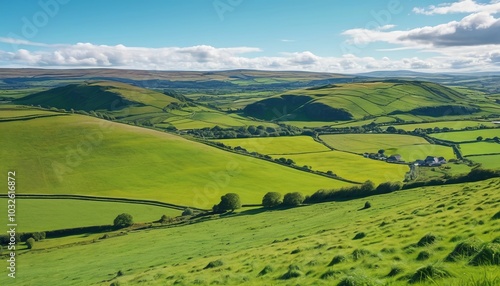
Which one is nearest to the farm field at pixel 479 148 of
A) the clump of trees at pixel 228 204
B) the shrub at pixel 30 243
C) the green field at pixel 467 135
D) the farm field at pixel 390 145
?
the farm field at pixel 390 145

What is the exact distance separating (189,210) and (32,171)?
1860 inches

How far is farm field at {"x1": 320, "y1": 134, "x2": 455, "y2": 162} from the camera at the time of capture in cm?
13300

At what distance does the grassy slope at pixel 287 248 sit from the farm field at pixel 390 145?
81711 millimetres

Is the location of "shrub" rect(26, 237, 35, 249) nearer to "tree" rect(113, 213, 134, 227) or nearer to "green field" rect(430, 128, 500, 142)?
"tree" rect(113, 213, 134, 227)

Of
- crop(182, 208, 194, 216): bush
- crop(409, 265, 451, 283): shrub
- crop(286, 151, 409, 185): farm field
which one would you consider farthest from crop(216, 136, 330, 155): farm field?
crop(409, 265, 451, 283): shrub

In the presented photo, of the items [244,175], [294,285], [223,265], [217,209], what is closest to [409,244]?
[294,285]

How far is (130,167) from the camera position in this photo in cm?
10512

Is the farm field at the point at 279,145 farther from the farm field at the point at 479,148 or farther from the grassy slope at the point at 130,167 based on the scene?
the farm field at the point at 479,148

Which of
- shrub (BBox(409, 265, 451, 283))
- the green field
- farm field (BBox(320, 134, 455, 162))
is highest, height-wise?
shrub (BBox(409, 265, 451, 283))

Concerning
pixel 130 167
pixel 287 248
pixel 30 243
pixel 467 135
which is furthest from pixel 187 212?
pixel 467 135

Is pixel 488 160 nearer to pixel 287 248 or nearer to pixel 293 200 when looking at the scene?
pixel 293 200

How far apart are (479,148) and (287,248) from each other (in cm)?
12702

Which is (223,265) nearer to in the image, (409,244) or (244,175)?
(409,244)

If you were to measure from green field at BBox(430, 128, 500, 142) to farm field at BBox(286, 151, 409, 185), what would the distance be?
5042cm
